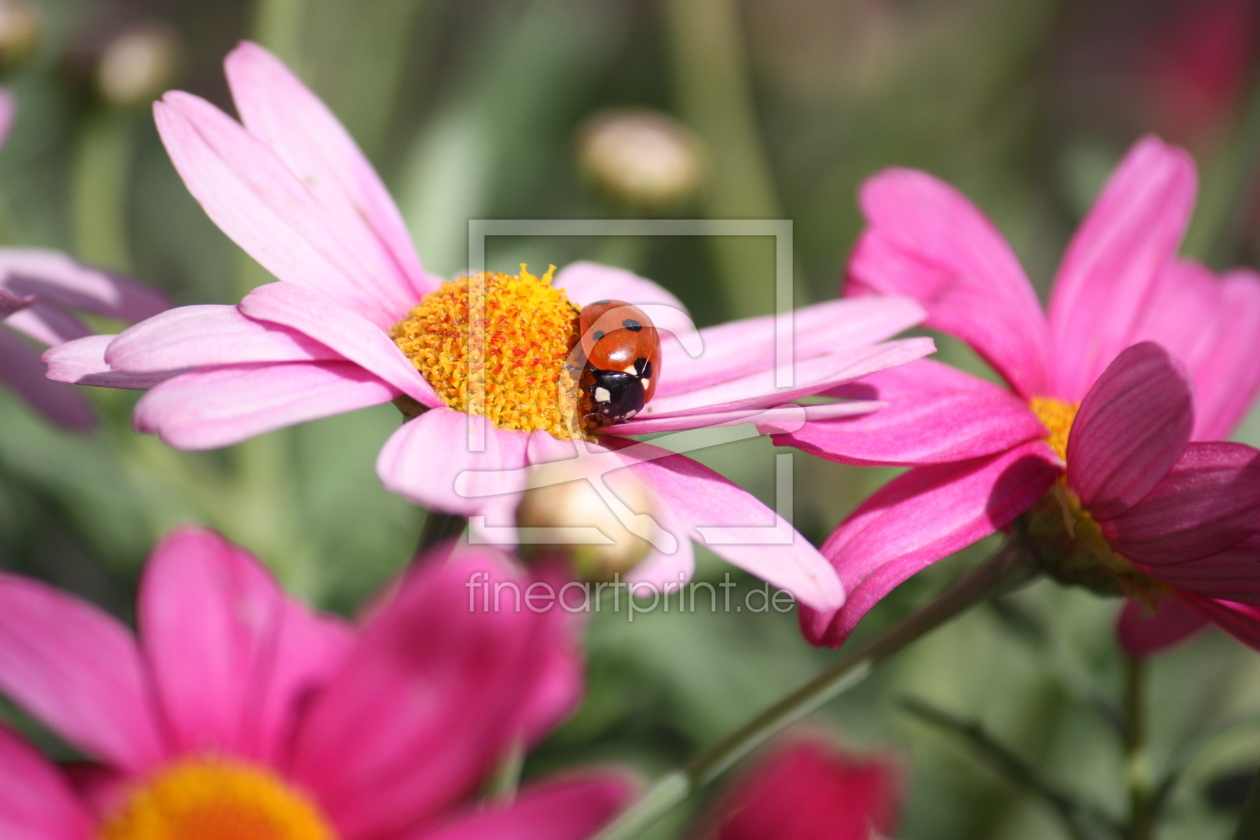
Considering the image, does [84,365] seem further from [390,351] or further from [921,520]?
[921,520]

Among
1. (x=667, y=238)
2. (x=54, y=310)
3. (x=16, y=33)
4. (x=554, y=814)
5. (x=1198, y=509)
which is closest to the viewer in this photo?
(x=554, y=814)

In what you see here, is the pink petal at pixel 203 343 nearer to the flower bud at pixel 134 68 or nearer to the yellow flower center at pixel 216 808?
the yellow flower center at pixel 216 808

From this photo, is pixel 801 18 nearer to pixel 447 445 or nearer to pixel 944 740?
pixel 944 740

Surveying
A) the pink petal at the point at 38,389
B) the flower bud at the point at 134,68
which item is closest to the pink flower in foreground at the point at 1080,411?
the pink petal at the point at 38,389

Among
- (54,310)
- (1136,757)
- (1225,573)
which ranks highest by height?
(54,310)

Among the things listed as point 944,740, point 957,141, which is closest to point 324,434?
point 944,740

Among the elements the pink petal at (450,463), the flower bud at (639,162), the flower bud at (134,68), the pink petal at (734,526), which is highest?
the flower bud at (134,68)

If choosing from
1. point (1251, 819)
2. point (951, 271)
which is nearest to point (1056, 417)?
point (951, 271)

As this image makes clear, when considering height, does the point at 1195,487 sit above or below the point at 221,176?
below
